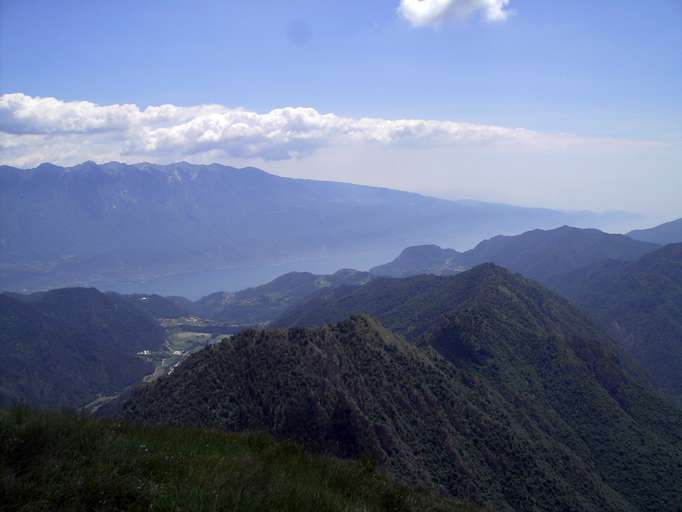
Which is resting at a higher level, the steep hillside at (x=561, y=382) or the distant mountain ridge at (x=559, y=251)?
the distant mountain ridge at (x=559, y=251)

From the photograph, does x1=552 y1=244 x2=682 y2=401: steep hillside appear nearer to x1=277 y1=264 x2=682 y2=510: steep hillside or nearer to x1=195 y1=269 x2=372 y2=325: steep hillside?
x1=277 y1=264 x2=682 y2=510: steep hillside

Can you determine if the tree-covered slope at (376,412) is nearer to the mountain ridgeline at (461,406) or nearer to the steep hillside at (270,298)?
the mountain ridgeline at (461,406)

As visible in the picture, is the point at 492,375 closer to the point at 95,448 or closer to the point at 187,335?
the point at 95,448

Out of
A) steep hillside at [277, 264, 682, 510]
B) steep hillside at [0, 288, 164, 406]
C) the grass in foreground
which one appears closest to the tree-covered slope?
steep hillside at [277, 264, 682, 510]

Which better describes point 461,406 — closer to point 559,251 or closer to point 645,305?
point 645,305

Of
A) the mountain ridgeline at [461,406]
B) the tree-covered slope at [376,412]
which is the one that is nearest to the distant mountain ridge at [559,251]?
the mountain ridgeline at [461,406]

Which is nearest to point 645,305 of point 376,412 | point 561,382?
point 561,382
